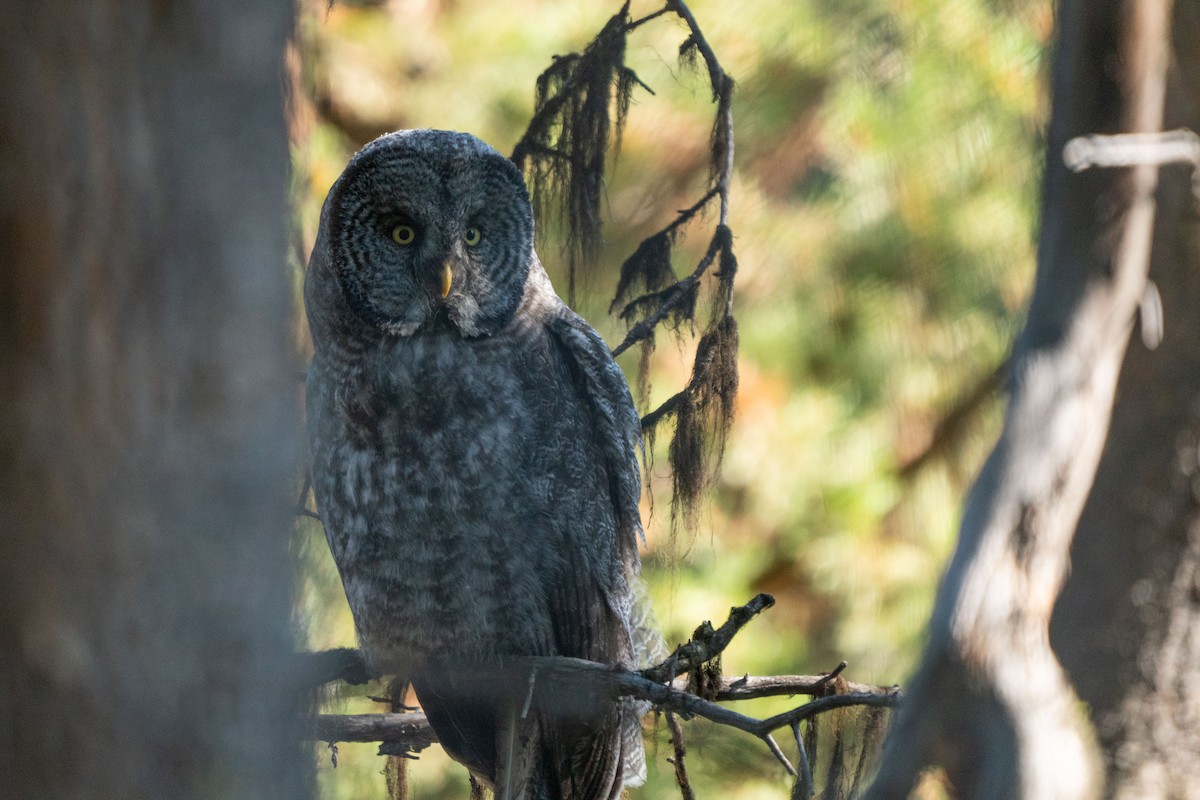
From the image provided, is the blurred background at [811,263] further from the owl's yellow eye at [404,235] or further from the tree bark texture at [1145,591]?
the tree bark texture at [1145,591]

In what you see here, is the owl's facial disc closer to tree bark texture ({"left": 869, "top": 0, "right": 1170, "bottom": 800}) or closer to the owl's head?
the owl's head

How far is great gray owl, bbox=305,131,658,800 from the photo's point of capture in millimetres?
1991

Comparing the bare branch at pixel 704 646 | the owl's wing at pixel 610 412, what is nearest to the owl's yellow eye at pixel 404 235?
the owl's wing at pixel 610 412

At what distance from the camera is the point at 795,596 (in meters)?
5.80

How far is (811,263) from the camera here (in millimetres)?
5199

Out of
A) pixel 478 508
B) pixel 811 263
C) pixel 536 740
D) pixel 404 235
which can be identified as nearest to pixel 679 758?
pixel 536 740

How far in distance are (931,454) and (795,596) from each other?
109 centimetres

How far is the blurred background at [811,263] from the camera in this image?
4.06m

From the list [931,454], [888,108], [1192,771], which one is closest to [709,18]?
[888,108]

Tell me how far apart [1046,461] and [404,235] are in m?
1.35

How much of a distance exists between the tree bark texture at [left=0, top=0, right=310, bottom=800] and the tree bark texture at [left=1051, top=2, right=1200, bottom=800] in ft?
2.78

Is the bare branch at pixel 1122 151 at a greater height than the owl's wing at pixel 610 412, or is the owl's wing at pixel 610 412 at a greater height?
the owl's wing at pixel 610 412

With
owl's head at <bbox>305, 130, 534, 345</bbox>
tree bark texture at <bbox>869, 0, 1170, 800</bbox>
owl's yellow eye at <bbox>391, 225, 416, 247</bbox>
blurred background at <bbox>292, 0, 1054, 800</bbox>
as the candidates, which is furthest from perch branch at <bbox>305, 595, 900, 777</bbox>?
blurred background at <bbox>292, 0, 1054, 800</bbox>

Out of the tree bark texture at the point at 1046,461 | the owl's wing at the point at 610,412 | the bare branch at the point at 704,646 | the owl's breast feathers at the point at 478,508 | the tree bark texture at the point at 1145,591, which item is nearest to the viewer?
the tree bark texture at the point at 1046,461
